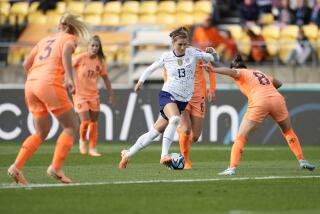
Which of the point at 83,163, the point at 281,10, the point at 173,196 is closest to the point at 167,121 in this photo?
the point at 83,163

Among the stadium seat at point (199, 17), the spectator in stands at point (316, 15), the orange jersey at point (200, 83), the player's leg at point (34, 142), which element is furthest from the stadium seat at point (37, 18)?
the player's leg at point (34, 142)

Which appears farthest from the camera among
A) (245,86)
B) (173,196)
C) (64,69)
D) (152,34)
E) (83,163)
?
(152,34)

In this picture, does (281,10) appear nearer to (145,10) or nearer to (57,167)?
(145,10)

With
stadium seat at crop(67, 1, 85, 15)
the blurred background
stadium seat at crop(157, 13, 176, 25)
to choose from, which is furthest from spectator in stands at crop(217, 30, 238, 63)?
stadium seat at crop(67, 1, 85, 15)

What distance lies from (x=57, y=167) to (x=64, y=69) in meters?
1.25

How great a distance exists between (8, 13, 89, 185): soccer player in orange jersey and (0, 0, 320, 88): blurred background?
13117 mm

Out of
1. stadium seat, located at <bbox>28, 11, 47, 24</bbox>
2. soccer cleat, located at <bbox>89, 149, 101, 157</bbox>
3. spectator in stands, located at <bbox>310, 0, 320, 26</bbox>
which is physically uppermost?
spectator in stands, located at <bbox>310, 0, 320, 26</bbox>

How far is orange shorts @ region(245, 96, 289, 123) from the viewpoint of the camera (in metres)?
16.0

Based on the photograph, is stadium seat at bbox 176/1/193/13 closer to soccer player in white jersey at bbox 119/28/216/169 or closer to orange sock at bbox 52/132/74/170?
soccer player in white jersey at bbox 119/28/216/169

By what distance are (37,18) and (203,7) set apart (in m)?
4.95

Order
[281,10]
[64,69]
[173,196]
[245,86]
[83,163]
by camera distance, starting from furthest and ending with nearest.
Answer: [281,10] < [83,163] < [245,86] < [64,69] < [173,196]

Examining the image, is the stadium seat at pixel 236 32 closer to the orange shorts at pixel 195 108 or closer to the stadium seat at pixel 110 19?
the stadium seat at pixel 110 19

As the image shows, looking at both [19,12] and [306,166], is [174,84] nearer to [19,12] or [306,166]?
[306,166]

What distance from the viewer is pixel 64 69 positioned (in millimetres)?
13406
